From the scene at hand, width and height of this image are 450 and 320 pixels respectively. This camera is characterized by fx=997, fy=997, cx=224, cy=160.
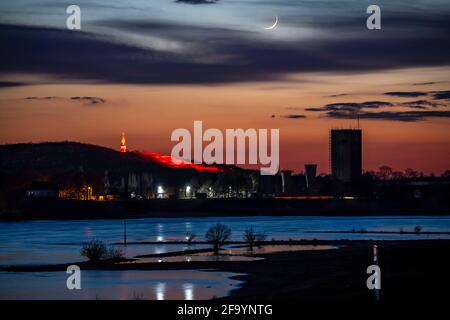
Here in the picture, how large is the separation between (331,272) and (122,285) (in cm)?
1222

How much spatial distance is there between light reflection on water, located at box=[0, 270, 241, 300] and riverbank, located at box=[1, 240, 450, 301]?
5.57 ft

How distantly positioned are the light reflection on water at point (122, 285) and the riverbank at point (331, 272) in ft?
5.57

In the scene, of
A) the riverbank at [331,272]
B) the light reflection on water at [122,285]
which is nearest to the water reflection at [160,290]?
the light reflection on water at [122,285]

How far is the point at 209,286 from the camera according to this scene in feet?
175

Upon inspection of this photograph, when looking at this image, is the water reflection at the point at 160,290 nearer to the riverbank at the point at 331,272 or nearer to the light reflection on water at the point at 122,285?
the light reflection on water at the point at 122,285

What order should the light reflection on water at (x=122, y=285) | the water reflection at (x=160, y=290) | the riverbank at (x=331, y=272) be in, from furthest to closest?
Answer: the light reflection on water at (x=122, y=285)
the water reflection at (x=160, y=290)
the riverbank at (x=331, y=272)

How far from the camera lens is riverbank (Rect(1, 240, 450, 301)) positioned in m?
43.3

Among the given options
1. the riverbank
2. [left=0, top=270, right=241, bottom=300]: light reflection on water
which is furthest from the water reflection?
the riverbank

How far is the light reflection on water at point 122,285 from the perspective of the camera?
163ft

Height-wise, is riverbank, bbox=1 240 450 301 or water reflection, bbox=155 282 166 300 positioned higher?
riverbank, bbox=1 240 450 301

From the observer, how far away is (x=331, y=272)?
58.0m

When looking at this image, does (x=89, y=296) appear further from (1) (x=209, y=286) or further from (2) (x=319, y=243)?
(2) (x=319, y=243)

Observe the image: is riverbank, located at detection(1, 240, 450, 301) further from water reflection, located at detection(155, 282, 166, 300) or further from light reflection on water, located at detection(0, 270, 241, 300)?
water reflection, located at detection(155, 282, 166, 300)
